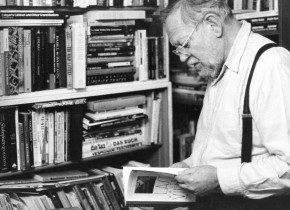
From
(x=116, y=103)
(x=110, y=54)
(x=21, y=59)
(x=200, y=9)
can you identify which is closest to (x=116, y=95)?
(x=116, y=103)

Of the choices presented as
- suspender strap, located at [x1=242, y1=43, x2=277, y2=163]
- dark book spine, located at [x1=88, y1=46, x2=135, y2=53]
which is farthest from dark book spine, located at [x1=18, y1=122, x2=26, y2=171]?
suspender strap, located at [x1=242, y1=43, x2=277, y2=163]

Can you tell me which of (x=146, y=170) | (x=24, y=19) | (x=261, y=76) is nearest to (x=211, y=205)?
(x=146, y=170)

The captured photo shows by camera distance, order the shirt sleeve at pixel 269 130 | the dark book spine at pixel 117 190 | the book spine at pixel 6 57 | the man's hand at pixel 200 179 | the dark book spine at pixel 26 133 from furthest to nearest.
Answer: the dark book spine at pixel 117 190
the dark book spine at pixel 26 133
the book spine at pixel 6 57
the man's hand at pixel 200 179
the shirt sleeve at pixel 269 130

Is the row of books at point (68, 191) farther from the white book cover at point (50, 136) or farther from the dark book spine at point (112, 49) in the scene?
the dark book spine at point (112, 49)

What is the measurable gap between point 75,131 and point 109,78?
30 cm

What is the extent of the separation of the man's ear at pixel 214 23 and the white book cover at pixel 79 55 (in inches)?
26.2

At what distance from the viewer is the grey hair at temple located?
1.56m

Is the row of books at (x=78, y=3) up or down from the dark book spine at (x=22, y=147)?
up

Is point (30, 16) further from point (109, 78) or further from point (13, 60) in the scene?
point (109, 78)

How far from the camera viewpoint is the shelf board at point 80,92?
1.92m

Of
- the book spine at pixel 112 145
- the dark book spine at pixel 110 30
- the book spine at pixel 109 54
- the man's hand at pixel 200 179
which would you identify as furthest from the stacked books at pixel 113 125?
the man's hand at pixel 200 179

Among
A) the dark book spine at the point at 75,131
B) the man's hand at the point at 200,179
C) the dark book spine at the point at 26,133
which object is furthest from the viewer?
the dark book spine at the point at 75,131

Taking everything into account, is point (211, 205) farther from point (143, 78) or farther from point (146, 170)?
point (143, 78)

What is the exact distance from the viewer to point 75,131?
211 cm
